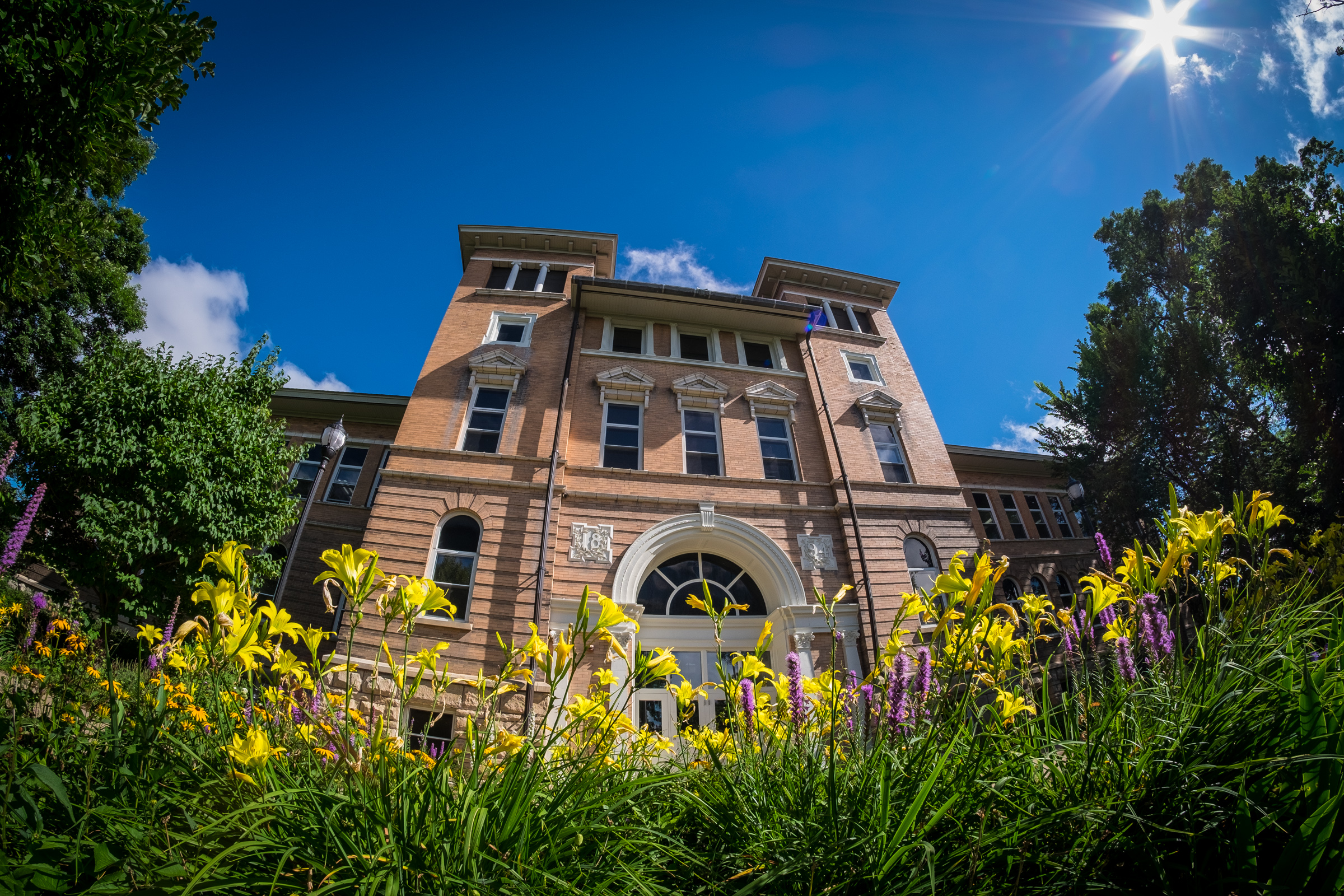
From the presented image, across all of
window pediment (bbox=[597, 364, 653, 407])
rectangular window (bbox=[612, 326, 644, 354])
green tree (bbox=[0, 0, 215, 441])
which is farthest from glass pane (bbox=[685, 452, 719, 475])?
green tree (bbox=[0, 0, 215, 441])

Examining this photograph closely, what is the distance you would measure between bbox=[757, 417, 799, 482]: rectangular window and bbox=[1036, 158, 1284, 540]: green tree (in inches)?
371

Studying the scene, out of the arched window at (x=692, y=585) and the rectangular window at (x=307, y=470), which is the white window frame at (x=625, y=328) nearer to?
the arched window at (x=692, y=585)

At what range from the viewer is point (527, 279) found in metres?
16.5

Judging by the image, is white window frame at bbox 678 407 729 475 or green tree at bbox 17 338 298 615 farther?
white window frame at bbox 678 407 729 475

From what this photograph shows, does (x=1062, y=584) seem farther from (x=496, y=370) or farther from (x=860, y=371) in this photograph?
(x=496, y=370)

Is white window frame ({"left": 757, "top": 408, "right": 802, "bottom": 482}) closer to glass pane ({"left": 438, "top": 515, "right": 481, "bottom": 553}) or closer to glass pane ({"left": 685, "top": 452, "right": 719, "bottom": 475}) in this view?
glass pane ({"left": 685, "top": 452, "right": 719, "bottom": 475})

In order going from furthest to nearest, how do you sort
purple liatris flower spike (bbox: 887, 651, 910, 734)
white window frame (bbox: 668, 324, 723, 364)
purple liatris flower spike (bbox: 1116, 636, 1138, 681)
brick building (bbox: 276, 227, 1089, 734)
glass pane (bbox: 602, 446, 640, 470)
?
white window frame (bbox: 668, 324, 723, 364), glass pane (bbox: 602, 446, 640, 470), brick building (bbox: 276, 227, 1089, 734), purple liatris flower spike (bbox: 887, 651, 910, 734), purple liatris flower spike (bbox: 1116, 636, 1138, 681)

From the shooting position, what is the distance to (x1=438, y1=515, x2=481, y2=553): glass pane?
1141 cm

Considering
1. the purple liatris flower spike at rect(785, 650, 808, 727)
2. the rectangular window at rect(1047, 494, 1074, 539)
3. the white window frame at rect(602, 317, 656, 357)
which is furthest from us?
the rectangular window at rect(1047, 494, 1074, 539)

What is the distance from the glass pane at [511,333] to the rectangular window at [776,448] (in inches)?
293

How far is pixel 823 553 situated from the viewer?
40.2ft

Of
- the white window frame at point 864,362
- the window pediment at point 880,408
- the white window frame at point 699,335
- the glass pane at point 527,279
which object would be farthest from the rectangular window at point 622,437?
the white window frame at point 864,362

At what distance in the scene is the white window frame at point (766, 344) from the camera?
15727 millimetres

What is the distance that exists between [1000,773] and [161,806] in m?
2.57
